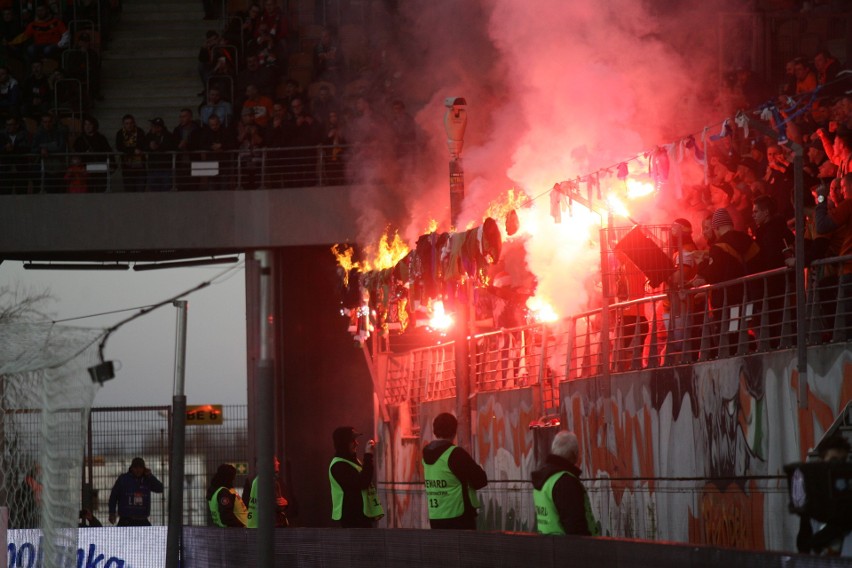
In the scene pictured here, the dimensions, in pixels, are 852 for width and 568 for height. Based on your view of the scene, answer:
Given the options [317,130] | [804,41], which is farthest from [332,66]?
[804,41]

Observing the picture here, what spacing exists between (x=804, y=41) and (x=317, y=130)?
8.35 metres

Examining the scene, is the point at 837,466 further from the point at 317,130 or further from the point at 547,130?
the point at 317,130

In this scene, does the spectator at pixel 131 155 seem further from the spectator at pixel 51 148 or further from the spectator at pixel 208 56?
the spectator at pixel 208 56

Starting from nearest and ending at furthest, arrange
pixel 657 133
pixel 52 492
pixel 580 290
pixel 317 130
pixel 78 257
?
1. pixel 52 492
2. pixel 580 290
3. pixel 657 133
4. pixel 317 130
5. pixel 78 257

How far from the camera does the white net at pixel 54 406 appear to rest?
47.0ft

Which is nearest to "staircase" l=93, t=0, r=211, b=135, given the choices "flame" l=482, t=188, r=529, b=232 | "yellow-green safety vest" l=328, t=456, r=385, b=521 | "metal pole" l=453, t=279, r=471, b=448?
"flame" l=482, t=188, r=529, b=232

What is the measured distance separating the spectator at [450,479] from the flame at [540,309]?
7451mm

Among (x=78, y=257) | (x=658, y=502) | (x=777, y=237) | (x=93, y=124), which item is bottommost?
(x=658, y=502)

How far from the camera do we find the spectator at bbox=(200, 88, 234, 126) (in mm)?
27188

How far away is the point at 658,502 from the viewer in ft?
44.5

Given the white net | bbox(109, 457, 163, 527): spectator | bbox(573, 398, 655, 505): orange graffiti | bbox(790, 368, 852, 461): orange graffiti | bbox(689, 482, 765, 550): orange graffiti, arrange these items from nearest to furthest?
bbox(790, 368, 852, 461): orange graffiti → bbox(689, 482, 765, 550): orange graffiti → the white net → bbox(573, 398, 655, 505): orange graffiti → bbox(109, 457, 163, 527): spectator

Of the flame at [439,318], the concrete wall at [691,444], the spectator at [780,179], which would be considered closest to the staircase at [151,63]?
the flame at [439,318]

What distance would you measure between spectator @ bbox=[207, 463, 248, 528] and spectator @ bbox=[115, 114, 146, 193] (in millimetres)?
11868

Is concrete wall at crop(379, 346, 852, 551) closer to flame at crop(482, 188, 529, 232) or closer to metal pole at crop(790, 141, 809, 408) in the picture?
metal pole at crop(790, 141, 809, 408)
